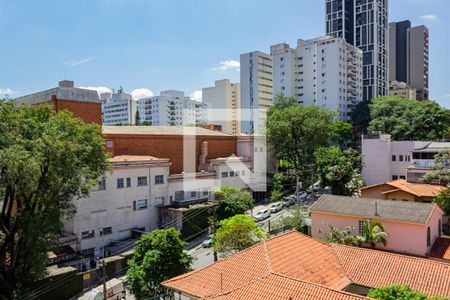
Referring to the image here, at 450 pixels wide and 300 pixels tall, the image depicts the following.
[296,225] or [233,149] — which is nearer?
[296,225]

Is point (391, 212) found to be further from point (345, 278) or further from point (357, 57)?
point (357, 57)

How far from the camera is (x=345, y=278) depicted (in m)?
13.9

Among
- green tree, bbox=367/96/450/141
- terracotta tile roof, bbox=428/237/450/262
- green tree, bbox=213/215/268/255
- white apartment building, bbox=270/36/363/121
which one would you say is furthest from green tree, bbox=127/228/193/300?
white apartment building, bbox=270/36/363/121

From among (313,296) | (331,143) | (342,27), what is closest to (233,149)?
(331,143)

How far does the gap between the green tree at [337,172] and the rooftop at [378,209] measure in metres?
12.8

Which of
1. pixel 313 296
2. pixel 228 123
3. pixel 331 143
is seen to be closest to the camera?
pixel 313 296

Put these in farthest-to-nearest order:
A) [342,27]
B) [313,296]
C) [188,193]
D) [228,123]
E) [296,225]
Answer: [228,123]
[342,27]
[188,193]
[296,225]
[313,296]

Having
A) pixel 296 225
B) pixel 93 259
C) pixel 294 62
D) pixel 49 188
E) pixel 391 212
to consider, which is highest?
pixel 294 62

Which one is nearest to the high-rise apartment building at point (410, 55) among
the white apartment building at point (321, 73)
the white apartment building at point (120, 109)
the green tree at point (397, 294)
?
the white apartment building at point (321, 73)

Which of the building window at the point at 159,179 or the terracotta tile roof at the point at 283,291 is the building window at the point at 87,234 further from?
the terracotta tile roof at the point at 283,291

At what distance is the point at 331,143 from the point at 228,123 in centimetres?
3804

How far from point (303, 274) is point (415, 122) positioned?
4576 cm

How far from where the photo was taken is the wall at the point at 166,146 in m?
34.7

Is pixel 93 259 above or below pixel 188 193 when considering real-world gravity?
below
